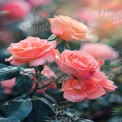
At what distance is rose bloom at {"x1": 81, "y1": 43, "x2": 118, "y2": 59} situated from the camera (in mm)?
1224

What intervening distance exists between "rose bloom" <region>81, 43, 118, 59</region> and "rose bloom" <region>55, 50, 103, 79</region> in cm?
37

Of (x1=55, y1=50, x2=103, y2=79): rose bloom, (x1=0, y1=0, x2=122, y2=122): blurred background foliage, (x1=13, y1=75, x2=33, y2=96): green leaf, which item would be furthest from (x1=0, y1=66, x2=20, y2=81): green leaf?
(x1=0, y1=0, x2=122, y2=122): blurred background foliage

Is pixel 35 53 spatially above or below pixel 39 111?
above

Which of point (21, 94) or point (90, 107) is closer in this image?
point (21, 94)

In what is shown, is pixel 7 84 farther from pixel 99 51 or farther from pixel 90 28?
pixel 90 28

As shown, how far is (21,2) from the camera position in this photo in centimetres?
136

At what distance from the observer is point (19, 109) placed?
86 centimetres

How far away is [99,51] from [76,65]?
41cm

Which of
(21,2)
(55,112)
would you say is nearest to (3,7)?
(21,2)

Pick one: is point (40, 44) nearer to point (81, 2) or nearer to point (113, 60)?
point (113, 60)

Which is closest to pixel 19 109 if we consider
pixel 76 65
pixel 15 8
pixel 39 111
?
pixel 39 111

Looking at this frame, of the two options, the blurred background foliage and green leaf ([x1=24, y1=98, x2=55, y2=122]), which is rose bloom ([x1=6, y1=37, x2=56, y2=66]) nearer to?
green leaf ([x1=24, y1=98, x2=55, y2=122])

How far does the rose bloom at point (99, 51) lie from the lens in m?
1.22

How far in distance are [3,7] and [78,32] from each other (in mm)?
479
